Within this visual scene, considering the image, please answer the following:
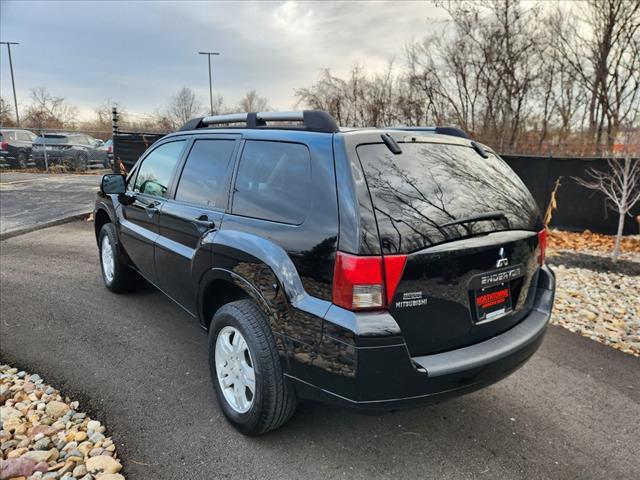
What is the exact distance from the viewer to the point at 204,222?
9.39 ft

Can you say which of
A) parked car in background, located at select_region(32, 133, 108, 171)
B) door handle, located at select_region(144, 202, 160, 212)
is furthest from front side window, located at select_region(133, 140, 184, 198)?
parked car in background, located at select_region(32, 133, 108, 171)

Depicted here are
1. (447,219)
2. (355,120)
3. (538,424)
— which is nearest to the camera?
(447,219)

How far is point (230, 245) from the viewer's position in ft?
8.36

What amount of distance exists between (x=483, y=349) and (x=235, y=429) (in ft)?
4.97

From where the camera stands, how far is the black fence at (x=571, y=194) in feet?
27.9

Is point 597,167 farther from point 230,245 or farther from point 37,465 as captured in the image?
point 37,465

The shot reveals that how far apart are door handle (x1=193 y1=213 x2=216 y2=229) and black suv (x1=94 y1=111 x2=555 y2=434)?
11 mm

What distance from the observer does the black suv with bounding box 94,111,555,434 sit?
1947mm

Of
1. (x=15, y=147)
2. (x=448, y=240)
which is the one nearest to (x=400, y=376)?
(x=448, y=240)

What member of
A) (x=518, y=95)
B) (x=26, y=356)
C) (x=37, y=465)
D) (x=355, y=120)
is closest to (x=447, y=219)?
(x=37, y=465)

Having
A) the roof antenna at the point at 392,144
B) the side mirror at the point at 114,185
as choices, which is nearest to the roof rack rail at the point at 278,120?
the roof antenna at the point at 392,144

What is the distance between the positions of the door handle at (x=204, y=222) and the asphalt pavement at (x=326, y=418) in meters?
1.16

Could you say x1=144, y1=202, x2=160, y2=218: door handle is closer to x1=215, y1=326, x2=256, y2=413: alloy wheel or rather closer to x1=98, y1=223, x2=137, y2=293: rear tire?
x1=98, y1=223, x2=137, y2=293: rear tire

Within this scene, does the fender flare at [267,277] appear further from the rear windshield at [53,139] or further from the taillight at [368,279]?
the rear windshield at [53,139]
